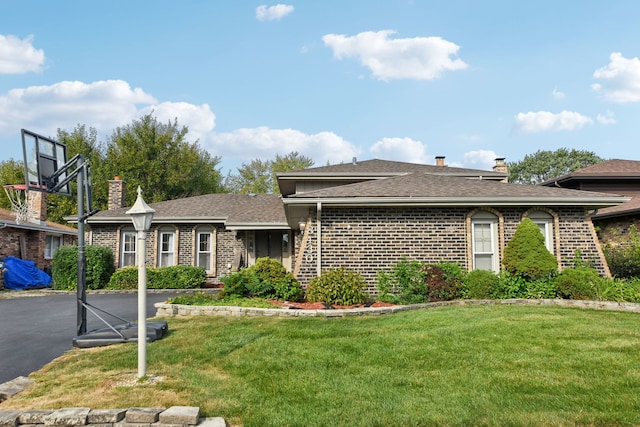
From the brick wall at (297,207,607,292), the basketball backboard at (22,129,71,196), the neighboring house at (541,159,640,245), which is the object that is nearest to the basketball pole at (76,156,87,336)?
the basketball backboard at (22,129,71,196)

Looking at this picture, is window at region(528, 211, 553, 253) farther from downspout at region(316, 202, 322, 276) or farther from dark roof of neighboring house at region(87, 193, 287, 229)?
dark roof of neighboring house at region(87, 193, 287, 229)

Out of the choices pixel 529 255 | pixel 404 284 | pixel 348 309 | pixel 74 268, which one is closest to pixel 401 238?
pixel 404 284

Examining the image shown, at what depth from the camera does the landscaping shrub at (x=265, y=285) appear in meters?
11.2

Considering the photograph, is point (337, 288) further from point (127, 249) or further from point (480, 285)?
point (127, 249)

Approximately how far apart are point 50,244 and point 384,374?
2487 cm

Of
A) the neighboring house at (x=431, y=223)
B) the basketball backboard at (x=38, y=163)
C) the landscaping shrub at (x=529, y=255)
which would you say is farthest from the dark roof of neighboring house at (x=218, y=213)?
the basketball backboard at (x=38, y=163)

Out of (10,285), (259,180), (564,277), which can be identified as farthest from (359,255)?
(259,180)

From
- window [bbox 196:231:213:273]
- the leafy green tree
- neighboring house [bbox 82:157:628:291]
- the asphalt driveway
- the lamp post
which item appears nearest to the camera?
the lamp post

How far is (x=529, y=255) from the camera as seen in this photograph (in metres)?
10.9

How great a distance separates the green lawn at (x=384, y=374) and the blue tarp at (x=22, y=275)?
50.8 feet

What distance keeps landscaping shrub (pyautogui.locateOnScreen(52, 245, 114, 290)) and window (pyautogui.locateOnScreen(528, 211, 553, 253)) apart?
52.8 ft

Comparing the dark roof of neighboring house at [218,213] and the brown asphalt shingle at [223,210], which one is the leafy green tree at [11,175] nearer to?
the brown asphalt shingle at [223,210]

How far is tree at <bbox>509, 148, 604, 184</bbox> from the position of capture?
59.5m

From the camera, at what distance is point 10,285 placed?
1934 centimetres
